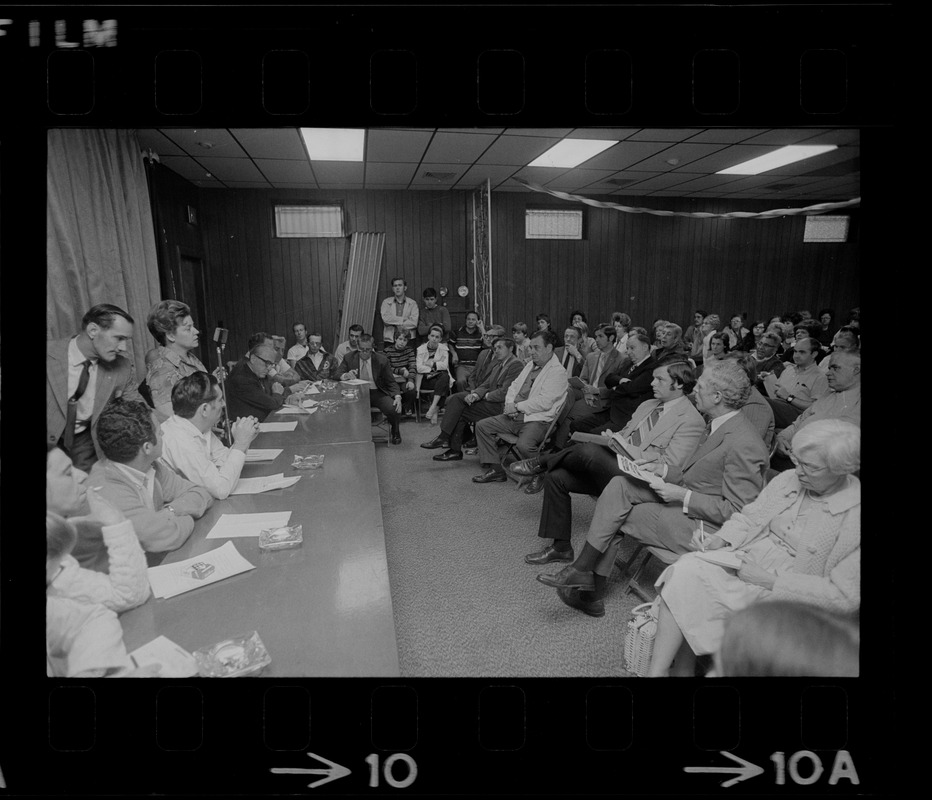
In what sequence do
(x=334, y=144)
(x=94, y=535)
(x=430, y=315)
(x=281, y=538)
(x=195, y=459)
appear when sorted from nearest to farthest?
(x=94, y=535), (x=281, y=538), (x=195, y=459), (x=334, y=144), (x=430, y=315)

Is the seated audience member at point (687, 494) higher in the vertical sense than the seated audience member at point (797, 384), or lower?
lower

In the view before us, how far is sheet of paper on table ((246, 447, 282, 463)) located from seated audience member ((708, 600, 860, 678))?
2171 millimetres

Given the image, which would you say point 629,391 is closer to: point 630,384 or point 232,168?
point 630,384

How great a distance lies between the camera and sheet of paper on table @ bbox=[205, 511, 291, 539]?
1745 millimetres

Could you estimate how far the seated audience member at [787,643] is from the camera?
1163 mm

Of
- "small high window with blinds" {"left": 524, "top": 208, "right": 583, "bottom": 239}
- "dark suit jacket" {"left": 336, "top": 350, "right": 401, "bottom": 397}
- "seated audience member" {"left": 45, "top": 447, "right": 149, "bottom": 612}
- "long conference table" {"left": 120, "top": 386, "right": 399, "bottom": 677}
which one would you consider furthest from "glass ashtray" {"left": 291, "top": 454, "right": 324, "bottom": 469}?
"small high window with blinds" {"left": 524, "top": 208, "right": 583, "bottom": 239}

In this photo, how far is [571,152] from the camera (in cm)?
512

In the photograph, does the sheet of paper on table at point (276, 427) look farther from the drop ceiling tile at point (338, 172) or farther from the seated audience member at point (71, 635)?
the drop ceiling tile at point (338, 172)

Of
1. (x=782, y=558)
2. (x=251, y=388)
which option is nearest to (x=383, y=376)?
(x=251, y=388)

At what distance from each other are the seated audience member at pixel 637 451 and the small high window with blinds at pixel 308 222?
5.66 metres

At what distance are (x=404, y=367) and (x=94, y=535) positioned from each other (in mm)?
5063

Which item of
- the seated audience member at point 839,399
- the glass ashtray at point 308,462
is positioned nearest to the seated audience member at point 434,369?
the glass ashtray at point 308,462
